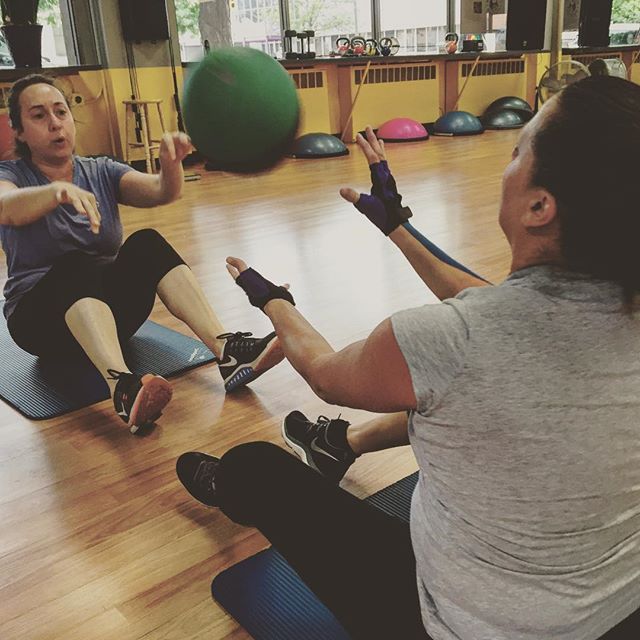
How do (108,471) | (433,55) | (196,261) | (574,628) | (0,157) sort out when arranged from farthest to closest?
(433,55) < (0,157) < (196,261) < (108,471) < (574,628)

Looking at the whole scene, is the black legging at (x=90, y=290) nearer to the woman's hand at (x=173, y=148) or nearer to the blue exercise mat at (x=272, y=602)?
the woman's hand at (x=173, y=148)

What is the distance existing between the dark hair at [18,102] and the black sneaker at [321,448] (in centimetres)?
121

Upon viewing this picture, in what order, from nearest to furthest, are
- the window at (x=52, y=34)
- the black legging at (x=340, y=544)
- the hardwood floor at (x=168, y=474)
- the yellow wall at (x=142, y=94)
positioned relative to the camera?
the black legging at (x=340, y=544)
the hardwood floor at (x=168, y=474)
the window at (x=52, y=34)
the yellow wall at (x=142, y=94)

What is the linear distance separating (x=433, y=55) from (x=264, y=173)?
781cm

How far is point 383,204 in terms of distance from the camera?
1527 millimetres

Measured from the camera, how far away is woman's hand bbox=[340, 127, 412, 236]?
4.97ft

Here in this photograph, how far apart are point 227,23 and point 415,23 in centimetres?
284

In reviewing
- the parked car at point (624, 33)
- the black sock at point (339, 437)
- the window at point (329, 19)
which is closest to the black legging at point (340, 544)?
the black sock at point (339, 437)

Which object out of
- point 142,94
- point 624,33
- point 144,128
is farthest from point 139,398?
point 624,33

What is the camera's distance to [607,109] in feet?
2.39

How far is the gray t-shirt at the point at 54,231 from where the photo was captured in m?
2.18

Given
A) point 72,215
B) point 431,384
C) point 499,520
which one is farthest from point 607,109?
point 72,215

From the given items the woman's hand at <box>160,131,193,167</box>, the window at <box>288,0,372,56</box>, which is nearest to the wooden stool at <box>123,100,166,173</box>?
the window at <box>288,0,372,56</box>

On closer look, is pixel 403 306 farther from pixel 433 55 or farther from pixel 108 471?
pixel 433 55
